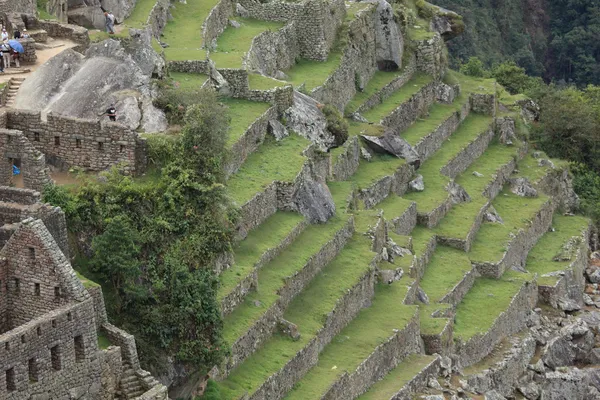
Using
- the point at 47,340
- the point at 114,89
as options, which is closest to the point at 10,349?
the point at 47,340

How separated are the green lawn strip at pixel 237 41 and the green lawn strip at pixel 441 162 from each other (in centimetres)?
868

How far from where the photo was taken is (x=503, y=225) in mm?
68250

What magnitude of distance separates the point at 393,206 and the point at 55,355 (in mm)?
29626

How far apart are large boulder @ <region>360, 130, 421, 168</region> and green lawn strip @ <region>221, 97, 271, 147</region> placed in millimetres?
9908

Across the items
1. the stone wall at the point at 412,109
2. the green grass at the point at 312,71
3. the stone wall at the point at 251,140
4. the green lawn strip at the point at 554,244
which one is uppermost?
the stone wall at the point at 251,140

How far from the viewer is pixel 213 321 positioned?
131ft

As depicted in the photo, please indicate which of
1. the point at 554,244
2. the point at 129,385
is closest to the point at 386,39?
the point at 554,244

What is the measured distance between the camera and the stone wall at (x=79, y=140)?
136ft

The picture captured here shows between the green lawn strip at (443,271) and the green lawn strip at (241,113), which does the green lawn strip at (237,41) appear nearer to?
the green lawn strip at (241,113)

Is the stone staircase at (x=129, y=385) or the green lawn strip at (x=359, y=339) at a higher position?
the stone staircase at (x=129, y=385)

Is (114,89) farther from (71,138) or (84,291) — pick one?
(84,291)

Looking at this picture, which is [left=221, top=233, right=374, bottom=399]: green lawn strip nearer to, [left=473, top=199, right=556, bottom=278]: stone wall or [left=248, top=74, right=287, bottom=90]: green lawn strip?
[left=248, top=74, right=287, bottom=90]: green lawn strip

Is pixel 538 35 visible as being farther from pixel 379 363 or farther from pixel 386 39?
pixel 379 363

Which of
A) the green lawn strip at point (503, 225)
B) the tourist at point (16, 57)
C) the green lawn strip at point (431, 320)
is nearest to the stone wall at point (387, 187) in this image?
the green lawn strip at point (503, 225)
